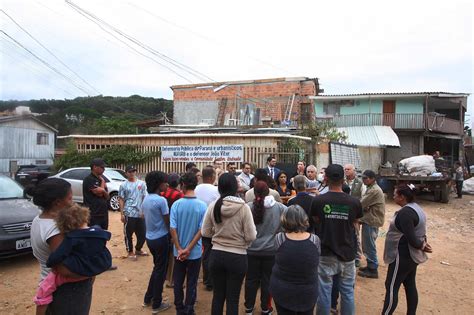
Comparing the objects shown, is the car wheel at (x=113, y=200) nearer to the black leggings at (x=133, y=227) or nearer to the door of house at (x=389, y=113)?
the black leggings at (x=133, y=227)

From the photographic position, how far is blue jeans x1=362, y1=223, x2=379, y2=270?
18.1ft

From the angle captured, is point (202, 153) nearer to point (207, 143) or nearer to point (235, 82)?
point (207, 143)

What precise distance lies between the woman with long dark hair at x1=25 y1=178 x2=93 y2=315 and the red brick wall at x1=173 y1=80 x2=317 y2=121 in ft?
75.8

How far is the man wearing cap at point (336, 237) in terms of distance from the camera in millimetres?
3328

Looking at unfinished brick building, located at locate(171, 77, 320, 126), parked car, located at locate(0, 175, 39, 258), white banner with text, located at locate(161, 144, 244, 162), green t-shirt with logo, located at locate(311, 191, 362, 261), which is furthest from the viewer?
unfinished brick building, located at locate(171, 77, 320, 126)

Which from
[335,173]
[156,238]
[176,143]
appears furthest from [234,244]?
[176,143]

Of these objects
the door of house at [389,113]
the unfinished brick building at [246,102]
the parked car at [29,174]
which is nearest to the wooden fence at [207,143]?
the parked car at [29,174]

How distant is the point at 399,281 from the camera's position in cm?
362

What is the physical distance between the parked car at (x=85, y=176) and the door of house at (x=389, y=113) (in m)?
19.4

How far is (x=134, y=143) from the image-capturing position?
45.4 ft

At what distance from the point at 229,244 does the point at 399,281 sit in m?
1.90

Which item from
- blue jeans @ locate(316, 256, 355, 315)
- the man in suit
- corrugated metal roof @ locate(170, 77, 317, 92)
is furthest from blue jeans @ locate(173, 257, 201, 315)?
corrugated metal roof @ locate(170, 77, 317, 92)

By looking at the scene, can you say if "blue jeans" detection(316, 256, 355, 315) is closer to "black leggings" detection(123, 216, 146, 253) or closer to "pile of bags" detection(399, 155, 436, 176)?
"black leggings" detection(123, 216, 146, 253)

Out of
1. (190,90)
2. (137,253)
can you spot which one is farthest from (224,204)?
(190,90)
